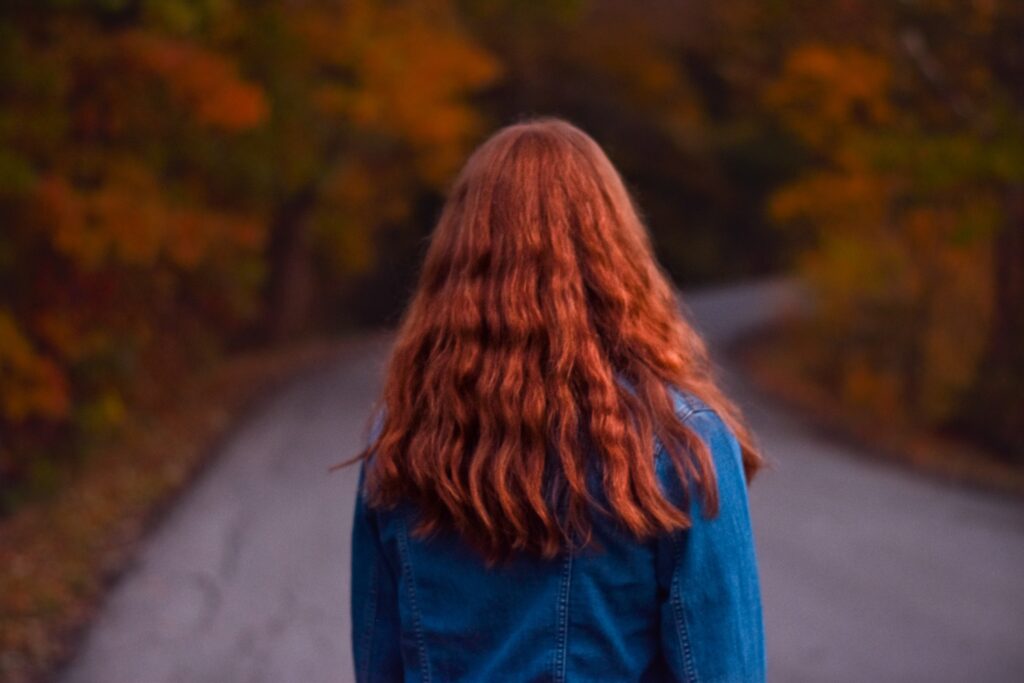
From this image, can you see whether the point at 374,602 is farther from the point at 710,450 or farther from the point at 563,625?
the point at 710,450

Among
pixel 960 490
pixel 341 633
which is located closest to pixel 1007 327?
pixel 960 490

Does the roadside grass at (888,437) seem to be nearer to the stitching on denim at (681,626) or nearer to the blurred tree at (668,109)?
the blurred tree at (668,109)

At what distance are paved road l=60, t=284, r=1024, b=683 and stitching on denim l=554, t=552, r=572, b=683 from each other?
153 inches

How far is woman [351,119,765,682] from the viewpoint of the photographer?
1.76 meters

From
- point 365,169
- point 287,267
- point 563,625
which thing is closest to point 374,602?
point 563,625

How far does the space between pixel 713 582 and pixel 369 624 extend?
61 cm

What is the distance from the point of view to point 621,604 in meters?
1.81

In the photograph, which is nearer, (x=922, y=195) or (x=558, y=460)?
(x=558, y=460)

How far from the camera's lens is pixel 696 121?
100 ft

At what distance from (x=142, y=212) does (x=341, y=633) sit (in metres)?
4.52

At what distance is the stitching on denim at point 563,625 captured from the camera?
1.79m

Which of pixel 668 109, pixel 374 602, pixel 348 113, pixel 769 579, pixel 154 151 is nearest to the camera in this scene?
pixel 374 602

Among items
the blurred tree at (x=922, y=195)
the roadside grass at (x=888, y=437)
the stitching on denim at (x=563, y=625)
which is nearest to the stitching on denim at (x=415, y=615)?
the stitching on denim at (x=563, y=625)

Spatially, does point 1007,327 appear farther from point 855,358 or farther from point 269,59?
point 269,59
